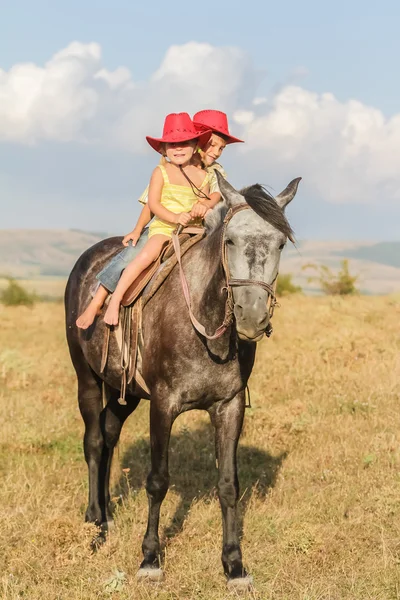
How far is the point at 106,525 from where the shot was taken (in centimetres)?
660

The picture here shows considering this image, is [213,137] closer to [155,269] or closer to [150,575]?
[155,269]

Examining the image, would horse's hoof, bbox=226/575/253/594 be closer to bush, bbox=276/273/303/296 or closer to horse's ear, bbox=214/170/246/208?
horse's ear, bbox=214/170/246/208

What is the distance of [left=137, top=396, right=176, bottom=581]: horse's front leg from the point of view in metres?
5.33

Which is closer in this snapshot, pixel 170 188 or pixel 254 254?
pixel 254 254

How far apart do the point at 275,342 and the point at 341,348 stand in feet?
6.80

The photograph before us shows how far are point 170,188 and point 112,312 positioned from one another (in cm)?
111

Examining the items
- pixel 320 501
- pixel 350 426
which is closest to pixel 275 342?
pixel 350 426

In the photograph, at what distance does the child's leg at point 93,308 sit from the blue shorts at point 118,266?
0.36ft

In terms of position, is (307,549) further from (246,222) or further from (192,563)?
(246,222)

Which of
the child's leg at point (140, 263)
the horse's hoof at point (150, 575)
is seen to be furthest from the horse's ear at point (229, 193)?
the horse's hoof at point (150, 575)

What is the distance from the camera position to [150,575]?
17.4ft

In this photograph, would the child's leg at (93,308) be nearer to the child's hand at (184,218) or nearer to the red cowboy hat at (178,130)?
the child's hand at (184,218)

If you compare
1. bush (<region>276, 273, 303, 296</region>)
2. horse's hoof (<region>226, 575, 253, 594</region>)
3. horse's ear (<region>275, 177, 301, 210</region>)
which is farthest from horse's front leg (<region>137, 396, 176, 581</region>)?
bush (<region>276, 273, 303, 296</region>)

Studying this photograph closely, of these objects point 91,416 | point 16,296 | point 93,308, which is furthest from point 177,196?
point 16,296
